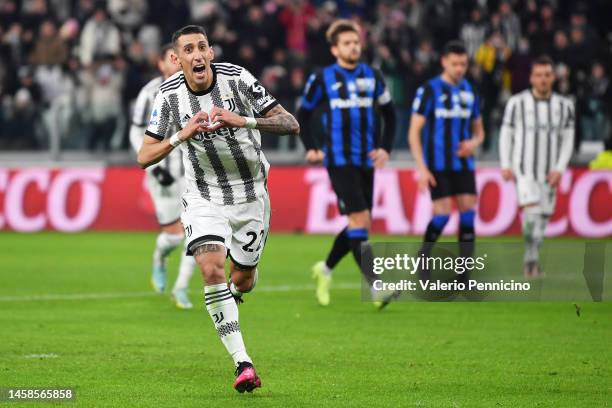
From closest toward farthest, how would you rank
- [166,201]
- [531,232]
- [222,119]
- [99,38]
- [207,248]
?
[222,119]
[207,248]
[166,201]
[531,232]
[99,38]

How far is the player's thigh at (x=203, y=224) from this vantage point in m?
7.82

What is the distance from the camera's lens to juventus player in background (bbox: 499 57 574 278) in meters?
14.3

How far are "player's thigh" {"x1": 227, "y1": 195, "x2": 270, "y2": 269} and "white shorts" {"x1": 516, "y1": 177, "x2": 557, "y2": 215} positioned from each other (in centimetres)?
654

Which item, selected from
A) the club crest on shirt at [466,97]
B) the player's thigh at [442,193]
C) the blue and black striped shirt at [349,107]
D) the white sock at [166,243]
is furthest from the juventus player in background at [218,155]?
the club crest on shirt at [466,97]

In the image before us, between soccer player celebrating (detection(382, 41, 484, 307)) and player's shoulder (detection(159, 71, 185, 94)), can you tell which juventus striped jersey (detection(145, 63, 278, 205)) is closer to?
player's shoulder (detection(159, 71, 185, 94))

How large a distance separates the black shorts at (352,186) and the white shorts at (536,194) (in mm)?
3009

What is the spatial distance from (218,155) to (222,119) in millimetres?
734

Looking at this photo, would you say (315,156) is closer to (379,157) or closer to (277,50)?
(379,157)

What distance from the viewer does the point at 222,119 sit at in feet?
24.1

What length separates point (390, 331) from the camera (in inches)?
407

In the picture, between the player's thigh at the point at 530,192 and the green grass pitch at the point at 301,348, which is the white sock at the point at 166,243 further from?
the player's thigh at the point at 530,192

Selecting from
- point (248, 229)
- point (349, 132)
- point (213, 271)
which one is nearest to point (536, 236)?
point (349, 132)

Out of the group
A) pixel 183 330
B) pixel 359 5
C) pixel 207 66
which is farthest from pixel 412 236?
pixel 207 66

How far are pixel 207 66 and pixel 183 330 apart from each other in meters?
3.13
